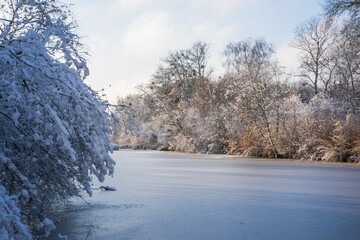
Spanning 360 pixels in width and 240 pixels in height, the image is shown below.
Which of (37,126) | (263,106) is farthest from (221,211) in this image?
(263,106)

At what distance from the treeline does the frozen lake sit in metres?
1.40

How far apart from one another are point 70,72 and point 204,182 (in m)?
4.99

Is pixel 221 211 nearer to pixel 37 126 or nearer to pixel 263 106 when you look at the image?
pixel 37 126

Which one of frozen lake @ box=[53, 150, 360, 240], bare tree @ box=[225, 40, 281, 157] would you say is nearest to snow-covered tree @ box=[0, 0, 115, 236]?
frozen lake @ box=[53, 150, 360, 240]

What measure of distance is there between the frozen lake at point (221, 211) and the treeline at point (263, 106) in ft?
4.58

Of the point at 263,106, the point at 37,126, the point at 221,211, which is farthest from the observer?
the point at 263,106

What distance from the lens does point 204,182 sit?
7.67 meters

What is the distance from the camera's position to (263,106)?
592 inches

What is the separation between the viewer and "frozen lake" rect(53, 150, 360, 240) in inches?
149

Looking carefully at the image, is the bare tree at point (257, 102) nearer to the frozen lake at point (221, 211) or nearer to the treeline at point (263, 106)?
the treeline at point (263, 106)

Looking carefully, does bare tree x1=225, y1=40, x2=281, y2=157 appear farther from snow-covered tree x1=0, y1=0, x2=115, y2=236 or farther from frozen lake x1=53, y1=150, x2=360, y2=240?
snow-covered tree x1=0, y1=0, x2=115, y2=236

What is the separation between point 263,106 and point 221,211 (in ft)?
35.7

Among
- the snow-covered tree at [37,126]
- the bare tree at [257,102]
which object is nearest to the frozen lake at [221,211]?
the snow-covered tree at [37,126]

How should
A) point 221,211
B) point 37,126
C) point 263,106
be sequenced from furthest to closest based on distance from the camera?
1. point 263,106
2. point 221,211
3. point 37,126
